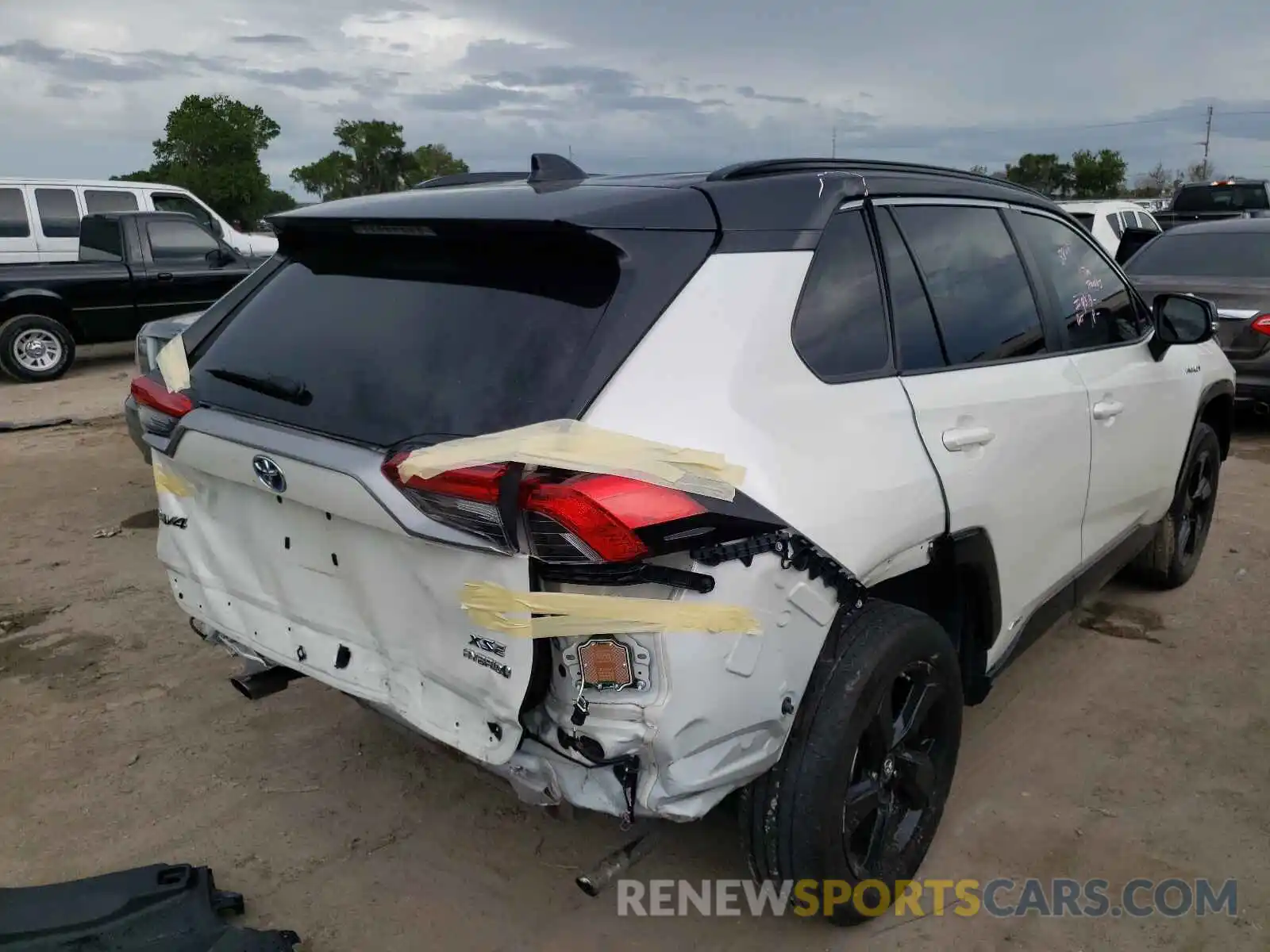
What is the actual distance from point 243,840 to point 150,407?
133 cm

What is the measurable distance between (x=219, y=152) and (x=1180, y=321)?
4707cm

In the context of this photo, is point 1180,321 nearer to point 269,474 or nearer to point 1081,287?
point 1081,287

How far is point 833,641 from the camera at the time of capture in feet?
7.69

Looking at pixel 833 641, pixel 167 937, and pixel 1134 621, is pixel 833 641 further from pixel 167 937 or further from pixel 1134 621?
pixel 1134 621

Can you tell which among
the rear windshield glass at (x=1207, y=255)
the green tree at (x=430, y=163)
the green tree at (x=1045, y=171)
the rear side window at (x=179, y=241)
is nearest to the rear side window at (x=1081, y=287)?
the rear windshield glass at (x=1207, y=255)

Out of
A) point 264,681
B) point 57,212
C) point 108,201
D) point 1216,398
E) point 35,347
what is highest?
point 108,201

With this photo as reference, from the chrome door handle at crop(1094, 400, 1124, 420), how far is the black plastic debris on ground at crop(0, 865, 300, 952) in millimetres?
2932

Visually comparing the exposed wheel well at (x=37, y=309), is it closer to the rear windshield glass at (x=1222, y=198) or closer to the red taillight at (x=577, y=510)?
the red taillight at (x=577, y=510)

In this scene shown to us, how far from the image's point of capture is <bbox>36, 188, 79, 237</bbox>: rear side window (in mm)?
13094

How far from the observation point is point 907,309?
272 centimetres

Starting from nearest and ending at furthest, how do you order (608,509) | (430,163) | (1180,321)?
(608,509)
(1180,321)
(430,163)

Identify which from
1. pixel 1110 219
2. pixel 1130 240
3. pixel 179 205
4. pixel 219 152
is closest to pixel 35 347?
pixel 179 205

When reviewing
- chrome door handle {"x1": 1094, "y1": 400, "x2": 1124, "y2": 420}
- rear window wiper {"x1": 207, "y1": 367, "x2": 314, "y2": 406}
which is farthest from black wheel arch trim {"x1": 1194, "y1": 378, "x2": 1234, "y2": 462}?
rear window wiper {"x1": 207, "y1": 367, "x2": 314, "y2": 406}

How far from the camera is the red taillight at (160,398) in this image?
106 inches
